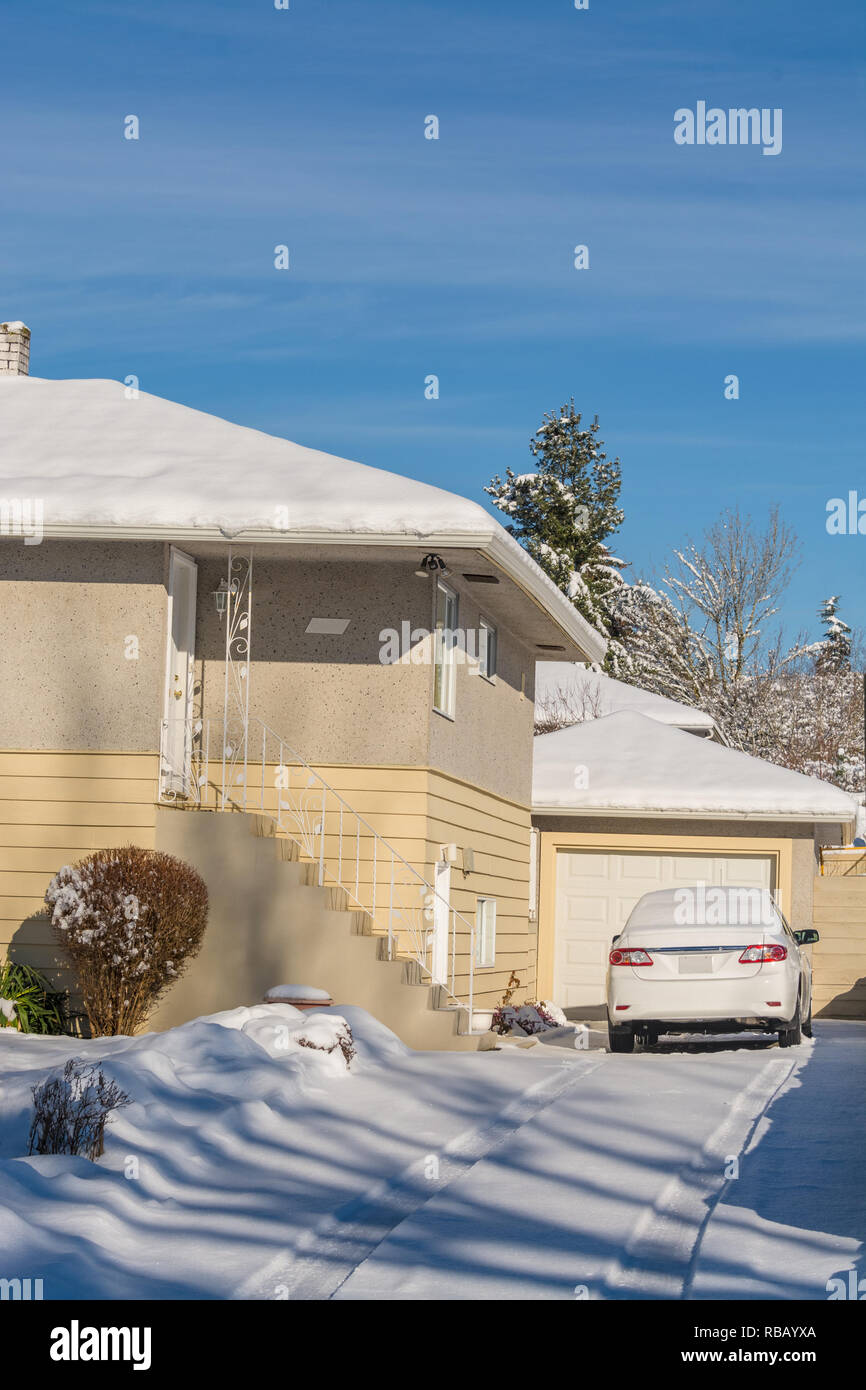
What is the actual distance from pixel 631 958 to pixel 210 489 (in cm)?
558

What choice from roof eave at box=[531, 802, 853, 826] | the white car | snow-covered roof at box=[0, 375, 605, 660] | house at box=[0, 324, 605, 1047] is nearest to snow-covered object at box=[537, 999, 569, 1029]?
house at box=[0, 324, 605, 1047]

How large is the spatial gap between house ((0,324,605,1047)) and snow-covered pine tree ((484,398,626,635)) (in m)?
31.0

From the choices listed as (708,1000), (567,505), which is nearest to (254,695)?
(708,1000)

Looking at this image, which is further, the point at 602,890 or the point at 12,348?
the point at 602,890

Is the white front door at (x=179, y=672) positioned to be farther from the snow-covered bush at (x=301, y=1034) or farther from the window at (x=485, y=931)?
the window at (x=485, y=931)

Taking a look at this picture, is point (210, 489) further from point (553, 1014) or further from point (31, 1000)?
point (553, 1014)

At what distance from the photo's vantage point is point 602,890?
20953 millimetres

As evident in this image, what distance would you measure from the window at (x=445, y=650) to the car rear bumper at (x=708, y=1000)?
3.48 meters

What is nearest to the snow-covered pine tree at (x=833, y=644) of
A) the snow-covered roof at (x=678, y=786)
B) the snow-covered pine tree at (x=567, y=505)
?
the snow-covered pine tree at (x=567, y=505)

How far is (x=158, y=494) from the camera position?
13930 mm

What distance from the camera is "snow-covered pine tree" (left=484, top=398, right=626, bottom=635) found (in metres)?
47.1

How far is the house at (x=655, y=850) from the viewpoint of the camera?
20.7 meters

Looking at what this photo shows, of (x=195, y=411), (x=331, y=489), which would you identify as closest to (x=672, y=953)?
(x=331, y=489)

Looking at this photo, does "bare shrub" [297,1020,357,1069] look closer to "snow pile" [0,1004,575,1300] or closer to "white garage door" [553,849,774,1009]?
"snow pile" [0,1004,575,1300]
